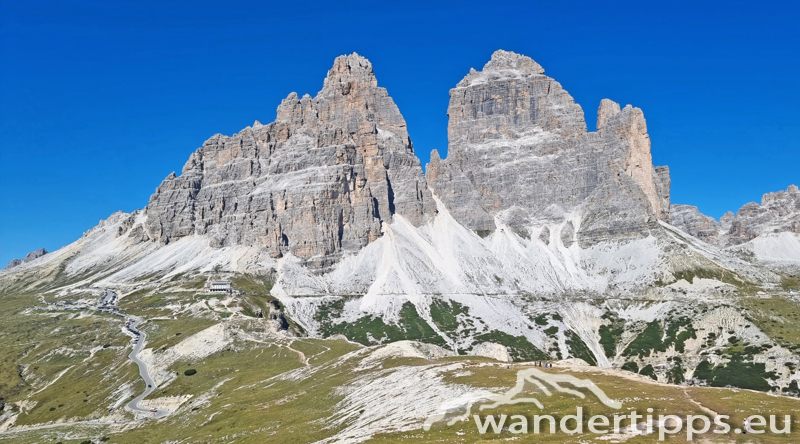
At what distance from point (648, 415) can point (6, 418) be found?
149 m

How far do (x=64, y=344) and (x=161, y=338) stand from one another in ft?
136

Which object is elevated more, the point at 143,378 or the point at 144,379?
the point at 143,378

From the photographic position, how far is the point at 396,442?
183 feet

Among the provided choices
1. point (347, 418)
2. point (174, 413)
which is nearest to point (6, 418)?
point (174, 413)

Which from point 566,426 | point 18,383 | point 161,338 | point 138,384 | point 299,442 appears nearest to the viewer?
point 566,426

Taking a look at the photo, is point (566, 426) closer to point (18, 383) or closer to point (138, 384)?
point (138, 384)

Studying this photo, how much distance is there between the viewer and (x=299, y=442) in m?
67.4

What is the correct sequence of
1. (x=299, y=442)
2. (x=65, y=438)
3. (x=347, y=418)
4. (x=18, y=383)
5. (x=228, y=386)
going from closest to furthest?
(x=299, y=442)
(x=347, y=418)
(x=65, y=438)
(x=228, y=386)
(x=18, y=383)

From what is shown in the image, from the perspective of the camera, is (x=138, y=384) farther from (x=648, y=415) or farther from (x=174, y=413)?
(x=648, y=415)

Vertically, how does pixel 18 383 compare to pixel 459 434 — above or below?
below

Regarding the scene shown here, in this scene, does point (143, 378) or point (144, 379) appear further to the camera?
point (143, 378)

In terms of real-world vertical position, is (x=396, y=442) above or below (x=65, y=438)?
above

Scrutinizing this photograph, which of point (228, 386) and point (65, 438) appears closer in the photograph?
point (65, 438)

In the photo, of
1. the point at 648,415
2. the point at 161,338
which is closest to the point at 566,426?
the point at 648,415
